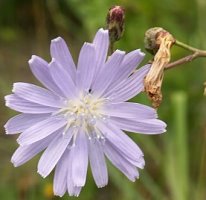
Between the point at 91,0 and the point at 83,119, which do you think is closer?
the point at 83,119

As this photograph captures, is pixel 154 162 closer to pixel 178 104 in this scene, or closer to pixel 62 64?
pixel 178 104

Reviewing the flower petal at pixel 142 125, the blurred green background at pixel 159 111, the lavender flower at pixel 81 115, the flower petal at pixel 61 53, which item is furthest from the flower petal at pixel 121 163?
the blurred green background at pixel 159 111

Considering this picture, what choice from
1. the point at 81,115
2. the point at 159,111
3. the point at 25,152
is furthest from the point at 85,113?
the point at 159,111

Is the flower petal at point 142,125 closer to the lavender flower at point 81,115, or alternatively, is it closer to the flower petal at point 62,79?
the lavender flower at point 81,115

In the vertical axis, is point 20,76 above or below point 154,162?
above

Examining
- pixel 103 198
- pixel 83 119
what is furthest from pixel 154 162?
pixel 83 119

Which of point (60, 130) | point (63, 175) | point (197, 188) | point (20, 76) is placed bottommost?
point (197, 188)
